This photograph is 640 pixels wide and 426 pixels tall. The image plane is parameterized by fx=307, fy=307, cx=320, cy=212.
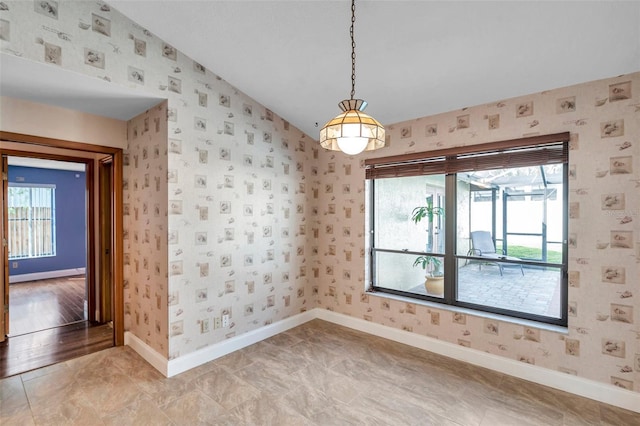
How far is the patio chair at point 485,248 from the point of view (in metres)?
3.00

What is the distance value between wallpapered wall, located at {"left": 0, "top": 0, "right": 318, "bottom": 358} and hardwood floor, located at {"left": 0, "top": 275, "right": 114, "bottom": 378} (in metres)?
0.60

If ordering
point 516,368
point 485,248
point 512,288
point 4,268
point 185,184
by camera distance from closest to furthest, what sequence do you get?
point 516,368 < point 185,184 < point 512,288 < point 485,248 < point 4,268

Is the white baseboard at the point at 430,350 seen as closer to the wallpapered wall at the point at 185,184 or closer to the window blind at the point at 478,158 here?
the wallpapered wall at the point at 185,184

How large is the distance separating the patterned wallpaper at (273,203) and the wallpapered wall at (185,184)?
12 millimetres

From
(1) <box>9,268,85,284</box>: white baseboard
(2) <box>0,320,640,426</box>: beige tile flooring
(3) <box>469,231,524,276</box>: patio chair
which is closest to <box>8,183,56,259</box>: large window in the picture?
(1) <box>9,268,85,284</box>: white baseboard

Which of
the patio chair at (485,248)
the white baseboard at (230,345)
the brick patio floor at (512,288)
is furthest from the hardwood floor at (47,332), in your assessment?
the patio chair at (485,248)

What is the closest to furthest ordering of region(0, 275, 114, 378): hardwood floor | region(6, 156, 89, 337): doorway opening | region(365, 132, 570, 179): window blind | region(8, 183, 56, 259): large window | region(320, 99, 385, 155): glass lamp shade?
region(320, 99, 385, 155): glass lamp shade < region(365, 132, 570, 179): window blind < region(0, 275, 114, 378): hardwood floor < region(6, 156, 89, 337): doorway opening < region(8, 183, 56, 259): large window

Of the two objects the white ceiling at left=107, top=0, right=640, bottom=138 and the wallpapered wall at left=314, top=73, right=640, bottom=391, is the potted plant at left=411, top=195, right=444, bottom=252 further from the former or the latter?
the white ceiling at left=107, top=0, right=640, bottom=138

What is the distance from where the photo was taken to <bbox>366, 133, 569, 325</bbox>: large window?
8.91ft

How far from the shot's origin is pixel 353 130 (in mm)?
1590

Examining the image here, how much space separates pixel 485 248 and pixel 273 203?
2.36 m

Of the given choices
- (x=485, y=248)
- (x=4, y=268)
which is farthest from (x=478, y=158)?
(x=4, y=268)

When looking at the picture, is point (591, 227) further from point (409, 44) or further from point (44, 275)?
point (44, 275)

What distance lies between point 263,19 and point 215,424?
116 inches
